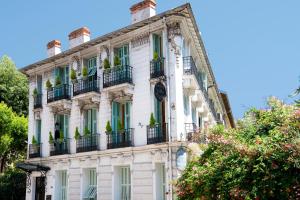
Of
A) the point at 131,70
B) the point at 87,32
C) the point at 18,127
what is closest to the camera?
the point at 131,70

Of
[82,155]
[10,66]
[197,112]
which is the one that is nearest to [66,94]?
[82,155]

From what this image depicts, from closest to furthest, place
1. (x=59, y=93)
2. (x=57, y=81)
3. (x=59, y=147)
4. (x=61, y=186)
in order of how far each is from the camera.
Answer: (x=59, y=147) < (x=61, y=186) < (x=59, y=93) < (x=57, y=81)

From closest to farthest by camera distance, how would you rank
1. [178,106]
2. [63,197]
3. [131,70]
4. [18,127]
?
[178,106]
[131,70]
[63,197]
[18,127]

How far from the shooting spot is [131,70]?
21891 mm

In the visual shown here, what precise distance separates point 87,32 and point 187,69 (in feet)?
28.0

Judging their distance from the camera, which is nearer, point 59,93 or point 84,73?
point 84,73

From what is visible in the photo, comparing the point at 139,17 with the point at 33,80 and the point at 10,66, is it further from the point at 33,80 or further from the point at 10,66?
the point at 10,66

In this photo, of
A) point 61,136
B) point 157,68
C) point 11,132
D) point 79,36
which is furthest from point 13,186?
point 157,68

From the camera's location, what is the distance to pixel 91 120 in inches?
947

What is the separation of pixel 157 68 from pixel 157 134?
338 centimetres

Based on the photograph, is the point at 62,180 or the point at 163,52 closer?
the point at 163,52

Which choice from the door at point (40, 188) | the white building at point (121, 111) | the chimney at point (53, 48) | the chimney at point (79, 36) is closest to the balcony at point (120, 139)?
the white building at point (121, 111)

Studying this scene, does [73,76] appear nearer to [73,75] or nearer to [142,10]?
[73,75]

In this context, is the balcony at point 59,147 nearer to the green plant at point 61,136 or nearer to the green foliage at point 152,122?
the green plant at point 61,136
